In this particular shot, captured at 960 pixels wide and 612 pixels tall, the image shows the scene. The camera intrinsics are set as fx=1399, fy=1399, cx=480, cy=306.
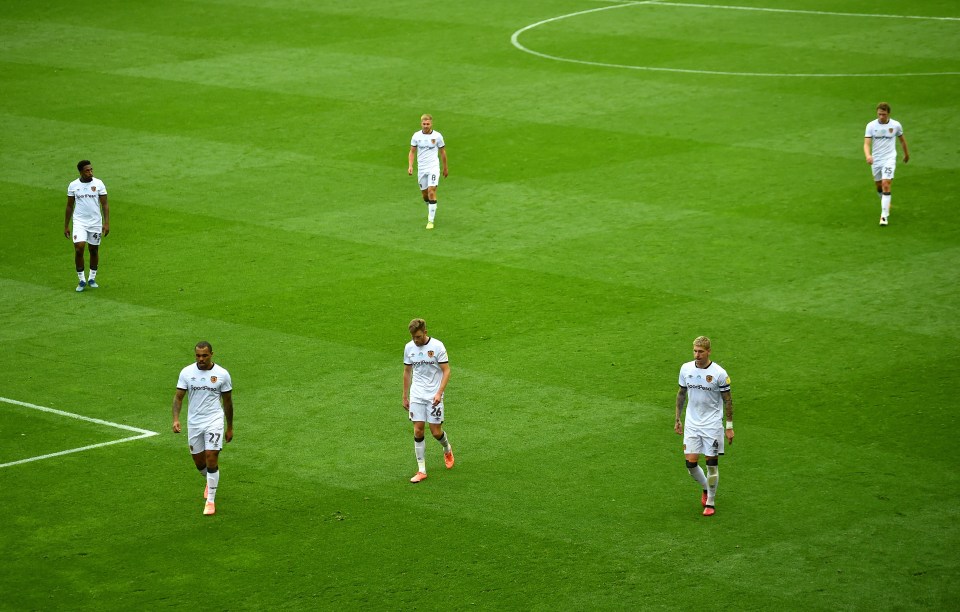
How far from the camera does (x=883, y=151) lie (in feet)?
87.6

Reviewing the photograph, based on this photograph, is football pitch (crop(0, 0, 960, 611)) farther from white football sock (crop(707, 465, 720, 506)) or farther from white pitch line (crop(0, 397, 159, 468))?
white football sock (crop(707, 465, 720, 506))

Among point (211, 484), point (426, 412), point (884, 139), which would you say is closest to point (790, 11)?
point (884, 139)

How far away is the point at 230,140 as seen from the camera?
110 ft

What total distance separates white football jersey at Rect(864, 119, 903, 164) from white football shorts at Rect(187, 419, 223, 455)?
50.9 feet

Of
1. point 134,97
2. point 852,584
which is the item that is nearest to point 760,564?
point 852,584

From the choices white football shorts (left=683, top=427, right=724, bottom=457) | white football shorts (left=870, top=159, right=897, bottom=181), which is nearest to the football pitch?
white football shorts (left=683, top=427, right=724, bottom=457)

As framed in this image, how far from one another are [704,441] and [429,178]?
12.5m

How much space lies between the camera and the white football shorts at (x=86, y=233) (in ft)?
79.7

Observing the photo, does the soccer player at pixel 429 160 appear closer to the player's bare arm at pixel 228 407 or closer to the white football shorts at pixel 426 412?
the white football shorts at pixel 426 412

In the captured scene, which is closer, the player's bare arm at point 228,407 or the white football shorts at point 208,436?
the player's bare arm at point 228,407

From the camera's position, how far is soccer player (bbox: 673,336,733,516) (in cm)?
1573

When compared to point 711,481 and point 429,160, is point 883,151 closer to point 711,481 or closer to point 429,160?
point 429,160

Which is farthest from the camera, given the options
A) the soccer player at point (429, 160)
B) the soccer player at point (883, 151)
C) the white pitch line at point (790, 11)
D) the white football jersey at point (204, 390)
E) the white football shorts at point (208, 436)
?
the white pitch line at point (790, 11)

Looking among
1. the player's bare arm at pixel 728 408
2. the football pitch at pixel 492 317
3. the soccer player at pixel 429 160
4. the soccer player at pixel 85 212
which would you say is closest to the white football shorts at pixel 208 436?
the football pitch at pixel 492 317
